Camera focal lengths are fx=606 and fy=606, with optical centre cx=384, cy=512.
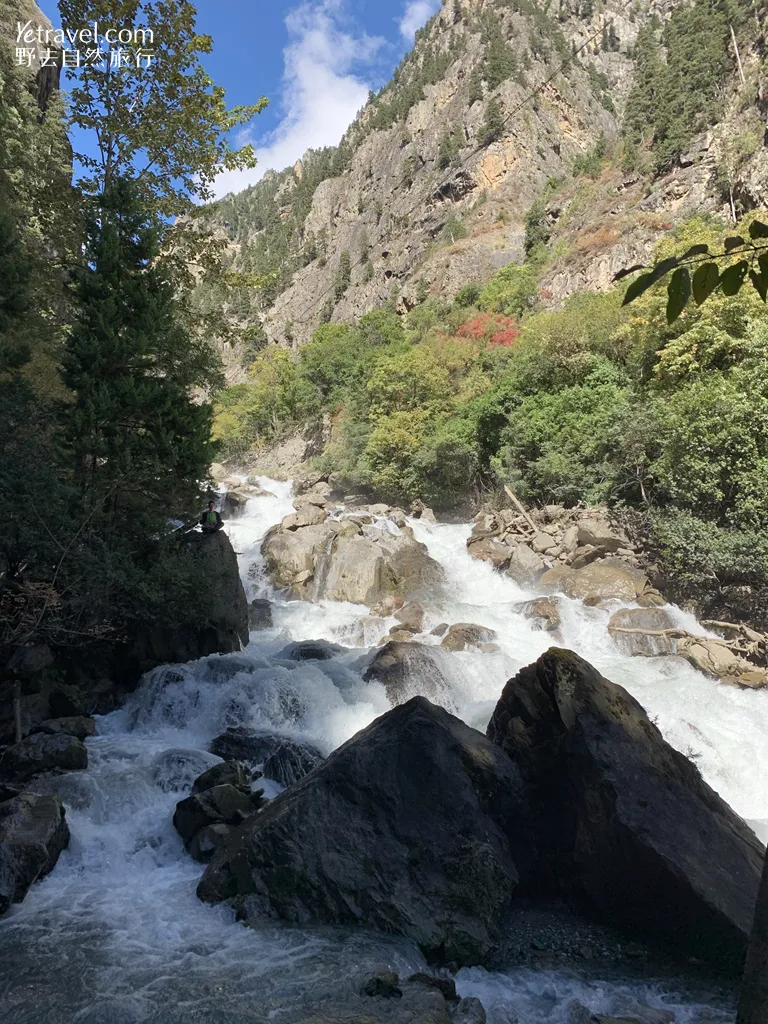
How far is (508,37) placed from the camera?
78.2 meters

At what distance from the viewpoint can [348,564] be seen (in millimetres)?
21203

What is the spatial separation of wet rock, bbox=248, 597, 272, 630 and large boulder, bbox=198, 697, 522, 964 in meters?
11.0

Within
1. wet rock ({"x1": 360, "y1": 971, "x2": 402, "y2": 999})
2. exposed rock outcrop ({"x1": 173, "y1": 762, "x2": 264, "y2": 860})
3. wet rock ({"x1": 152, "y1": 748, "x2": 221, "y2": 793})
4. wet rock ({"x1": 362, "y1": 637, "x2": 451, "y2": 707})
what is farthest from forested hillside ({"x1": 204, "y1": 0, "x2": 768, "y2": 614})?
wet rock ({"x1": 152, "y1": 748, "x2": 221, "y2": 793})

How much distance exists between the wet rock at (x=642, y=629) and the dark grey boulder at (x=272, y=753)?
928 cm

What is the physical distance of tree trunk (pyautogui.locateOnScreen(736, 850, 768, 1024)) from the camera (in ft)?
7.20

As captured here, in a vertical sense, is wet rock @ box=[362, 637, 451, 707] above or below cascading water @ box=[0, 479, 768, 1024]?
above

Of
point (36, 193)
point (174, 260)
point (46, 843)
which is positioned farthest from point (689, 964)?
point (36, 193)

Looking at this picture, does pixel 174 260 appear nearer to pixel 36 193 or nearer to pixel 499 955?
pixel 36 193

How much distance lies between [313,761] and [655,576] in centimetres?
1268

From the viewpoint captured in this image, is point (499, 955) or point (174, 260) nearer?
point (499, 955)

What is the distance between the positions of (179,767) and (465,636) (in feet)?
27.8

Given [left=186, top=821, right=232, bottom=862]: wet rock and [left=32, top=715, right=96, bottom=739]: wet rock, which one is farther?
[left=32, top=715, right=96, bottom=739]: wet rock

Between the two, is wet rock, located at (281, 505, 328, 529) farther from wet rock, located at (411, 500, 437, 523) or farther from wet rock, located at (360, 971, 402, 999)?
wet rock, located at (360, 971, 402, 999)

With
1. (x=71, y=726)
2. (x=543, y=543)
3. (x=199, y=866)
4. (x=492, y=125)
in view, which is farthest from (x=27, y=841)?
(x=492, y=125)
